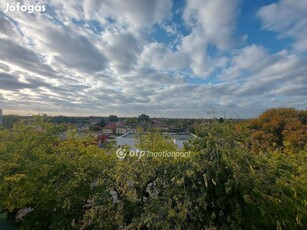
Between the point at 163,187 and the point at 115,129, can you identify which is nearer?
the point at 163,187

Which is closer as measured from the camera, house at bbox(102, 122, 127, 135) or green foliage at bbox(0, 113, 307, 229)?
green foliage at bbox(0, 113, 307, 229)

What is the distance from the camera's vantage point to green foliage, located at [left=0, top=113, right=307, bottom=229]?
4883mm

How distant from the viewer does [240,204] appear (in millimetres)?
5117

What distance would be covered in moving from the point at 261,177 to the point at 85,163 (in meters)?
5.54

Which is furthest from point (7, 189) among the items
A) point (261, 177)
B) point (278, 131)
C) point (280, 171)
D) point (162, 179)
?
point (278, 131)

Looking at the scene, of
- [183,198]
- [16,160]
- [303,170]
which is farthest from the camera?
[16,160]

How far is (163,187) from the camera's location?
557 centimetres

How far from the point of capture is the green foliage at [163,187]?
4883 millimetres

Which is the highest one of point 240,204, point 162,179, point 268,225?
point 162,179

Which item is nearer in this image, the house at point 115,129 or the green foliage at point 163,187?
the green foliage at point 163,187

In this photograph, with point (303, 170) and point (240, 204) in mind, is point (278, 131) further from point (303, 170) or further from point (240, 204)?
point (240, 204)

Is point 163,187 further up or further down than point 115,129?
further down

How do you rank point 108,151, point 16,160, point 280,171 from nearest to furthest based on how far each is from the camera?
point 280,171, point 16,160, point 108,151

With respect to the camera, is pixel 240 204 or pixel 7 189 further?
pixel 7 189
